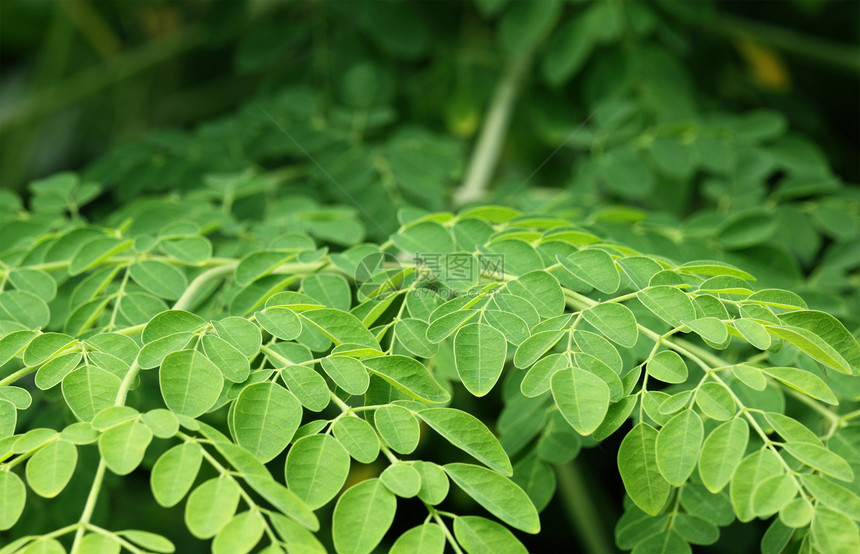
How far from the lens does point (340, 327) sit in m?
0.60

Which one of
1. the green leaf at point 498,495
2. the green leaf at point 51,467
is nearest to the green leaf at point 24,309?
the green leaf at point 51,467

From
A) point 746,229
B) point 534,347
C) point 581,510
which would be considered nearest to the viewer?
point 534,347

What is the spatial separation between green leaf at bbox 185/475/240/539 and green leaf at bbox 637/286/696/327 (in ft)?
1.17

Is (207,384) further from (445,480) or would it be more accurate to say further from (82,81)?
(82,81)

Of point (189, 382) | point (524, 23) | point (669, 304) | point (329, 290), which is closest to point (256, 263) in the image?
point (329, 290)

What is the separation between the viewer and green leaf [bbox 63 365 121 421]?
1.78ft

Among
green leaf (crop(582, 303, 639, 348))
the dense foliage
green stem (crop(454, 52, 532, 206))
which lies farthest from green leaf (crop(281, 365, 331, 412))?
green stem (crop(454, 52, 532, 206))

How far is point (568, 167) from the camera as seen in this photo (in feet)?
5.27

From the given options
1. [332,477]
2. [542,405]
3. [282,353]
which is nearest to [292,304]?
[282,353]

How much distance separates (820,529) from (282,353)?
434 mm

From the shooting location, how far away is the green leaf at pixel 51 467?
50 cm

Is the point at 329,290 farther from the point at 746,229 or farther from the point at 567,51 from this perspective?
the point at 567,51

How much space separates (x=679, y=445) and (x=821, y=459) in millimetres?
102

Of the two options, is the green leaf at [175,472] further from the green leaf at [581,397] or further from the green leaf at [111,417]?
the green leaf at [581,397]
